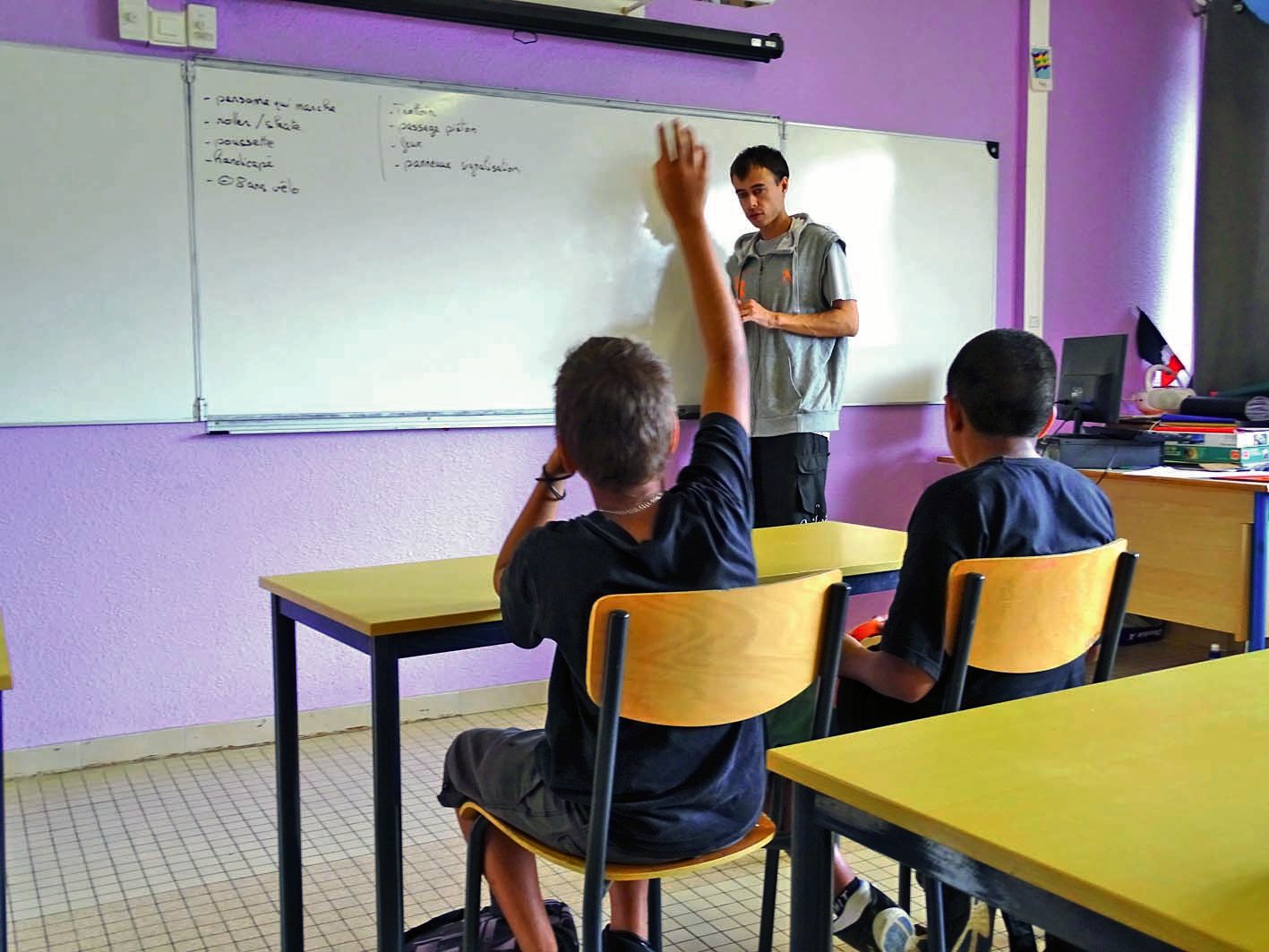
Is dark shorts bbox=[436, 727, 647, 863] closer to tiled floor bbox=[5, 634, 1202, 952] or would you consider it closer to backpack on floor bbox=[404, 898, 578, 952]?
backpack on floor bbox=[404, 898, 578, 952]

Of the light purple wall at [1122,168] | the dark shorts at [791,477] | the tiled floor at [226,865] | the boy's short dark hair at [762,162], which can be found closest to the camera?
the tiled floor at [226,865]

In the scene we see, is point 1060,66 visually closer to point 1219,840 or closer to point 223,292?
point 223,292

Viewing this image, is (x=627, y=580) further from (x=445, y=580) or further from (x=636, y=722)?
(x=445, y=580)

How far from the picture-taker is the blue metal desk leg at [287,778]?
1.98m

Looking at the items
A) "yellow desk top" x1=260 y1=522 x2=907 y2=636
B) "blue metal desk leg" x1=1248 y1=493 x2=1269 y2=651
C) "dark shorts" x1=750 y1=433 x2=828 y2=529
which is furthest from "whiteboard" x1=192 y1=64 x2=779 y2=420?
"blue metal desk leg" x1=1248 y1=493 x2=1269 y2=651

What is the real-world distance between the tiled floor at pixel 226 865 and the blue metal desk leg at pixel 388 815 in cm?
56

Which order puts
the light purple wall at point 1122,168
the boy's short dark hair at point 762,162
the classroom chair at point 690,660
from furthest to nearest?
the light purple wall at point 1122,168 → the boy's short dark hair at point 762,162 → the classroom chair at point 690,660

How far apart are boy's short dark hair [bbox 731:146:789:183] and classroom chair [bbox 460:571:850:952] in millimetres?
2551

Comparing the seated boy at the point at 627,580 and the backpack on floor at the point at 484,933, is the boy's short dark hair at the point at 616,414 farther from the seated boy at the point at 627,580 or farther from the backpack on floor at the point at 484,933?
the backpack on floor at the point at 484,933

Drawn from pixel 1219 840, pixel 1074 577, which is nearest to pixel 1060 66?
pixel 1074 577

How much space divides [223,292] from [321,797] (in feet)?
4.42

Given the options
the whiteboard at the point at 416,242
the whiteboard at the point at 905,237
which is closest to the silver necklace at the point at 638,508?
the whiteboard at the point at 416,242

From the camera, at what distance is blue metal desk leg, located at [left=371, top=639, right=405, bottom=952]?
1.70 meters

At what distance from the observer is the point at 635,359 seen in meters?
1.55
